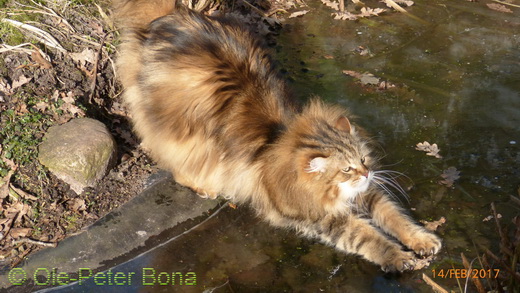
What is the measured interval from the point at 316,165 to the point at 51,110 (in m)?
2.46

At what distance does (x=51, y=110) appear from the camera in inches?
197

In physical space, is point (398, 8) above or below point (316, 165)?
below

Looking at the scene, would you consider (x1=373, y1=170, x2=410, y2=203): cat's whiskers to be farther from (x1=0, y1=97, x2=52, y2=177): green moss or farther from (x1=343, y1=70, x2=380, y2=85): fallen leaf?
(x1=0, y1=97, x2=52, y2=177): green moss

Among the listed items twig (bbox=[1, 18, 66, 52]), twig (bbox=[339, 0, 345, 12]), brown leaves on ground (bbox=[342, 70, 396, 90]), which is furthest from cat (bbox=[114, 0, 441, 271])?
twig (bbox=[339, 0, 345, 12])

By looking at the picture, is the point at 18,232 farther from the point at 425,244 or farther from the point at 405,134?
the point at 405,134

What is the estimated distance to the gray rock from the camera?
4.62m

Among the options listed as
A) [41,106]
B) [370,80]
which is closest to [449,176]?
[370,80]

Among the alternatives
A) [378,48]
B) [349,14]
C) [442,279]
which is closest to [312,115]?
[442,279]

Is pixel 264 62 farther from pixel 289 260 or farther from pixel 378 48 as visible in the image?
pixel 378 48

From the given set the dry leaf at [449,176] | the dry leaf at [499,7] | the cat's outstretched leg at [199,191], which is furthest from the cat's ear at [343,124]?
the dry leaf at [499,7]

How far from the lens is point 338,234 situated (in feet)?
13.9

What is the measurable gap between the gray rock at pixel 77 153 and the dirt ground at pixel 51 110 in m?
0.07

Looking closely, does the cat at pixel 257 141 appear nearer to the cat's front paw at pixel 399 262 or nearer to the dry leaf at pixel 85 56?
the cat's front paw at pixel 399 262

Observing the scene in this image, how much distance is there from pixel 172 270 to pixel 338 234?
1.23 metres
